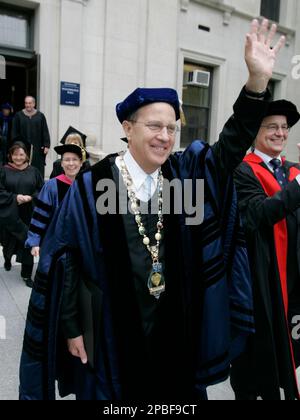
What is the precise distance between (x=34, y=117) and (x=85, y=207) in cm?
702

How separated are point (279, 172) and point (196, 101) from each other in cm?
1011

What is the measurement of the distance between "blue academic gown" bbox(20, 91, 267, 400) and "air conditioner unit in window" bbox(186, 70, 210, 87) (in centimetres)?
1026

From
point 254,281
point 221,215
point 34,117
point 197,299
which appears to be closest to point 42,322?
point 197,299

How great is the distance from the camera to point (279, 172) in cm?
288

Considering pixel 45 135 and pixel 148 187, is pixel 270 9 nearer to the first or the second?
pixel 45 135

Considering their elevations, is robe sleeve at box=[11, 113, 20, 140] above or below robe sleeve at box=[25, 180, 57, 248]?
above

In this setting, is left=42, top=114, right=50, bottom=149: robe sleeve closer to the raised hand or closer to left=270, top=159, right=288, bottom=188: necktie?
left=270, top=159, right=288, bottom=188: necktie

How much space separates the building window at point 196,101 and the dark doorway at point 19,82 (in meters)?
4.58

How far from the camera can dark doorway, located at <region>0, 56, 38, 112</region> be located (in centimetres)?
873

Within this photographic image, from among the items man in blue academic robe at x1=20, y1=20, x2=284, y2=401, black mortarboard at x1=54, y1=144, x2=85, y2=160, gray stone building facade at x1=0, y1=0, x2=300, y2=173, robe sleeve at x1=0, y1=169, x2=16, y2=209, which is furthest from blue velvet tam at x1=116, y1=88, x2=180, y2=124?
gray stone building facade at x1=0, y1=0, x2=300, y2=173

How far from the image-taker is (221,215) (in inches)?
81.4

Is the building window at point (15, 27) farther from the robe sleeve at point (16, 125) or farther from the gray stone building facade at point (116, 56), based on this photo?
the robe sleeve at point (16, 125)

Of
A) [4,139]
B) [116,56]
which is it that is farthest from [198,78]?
[4,139]
